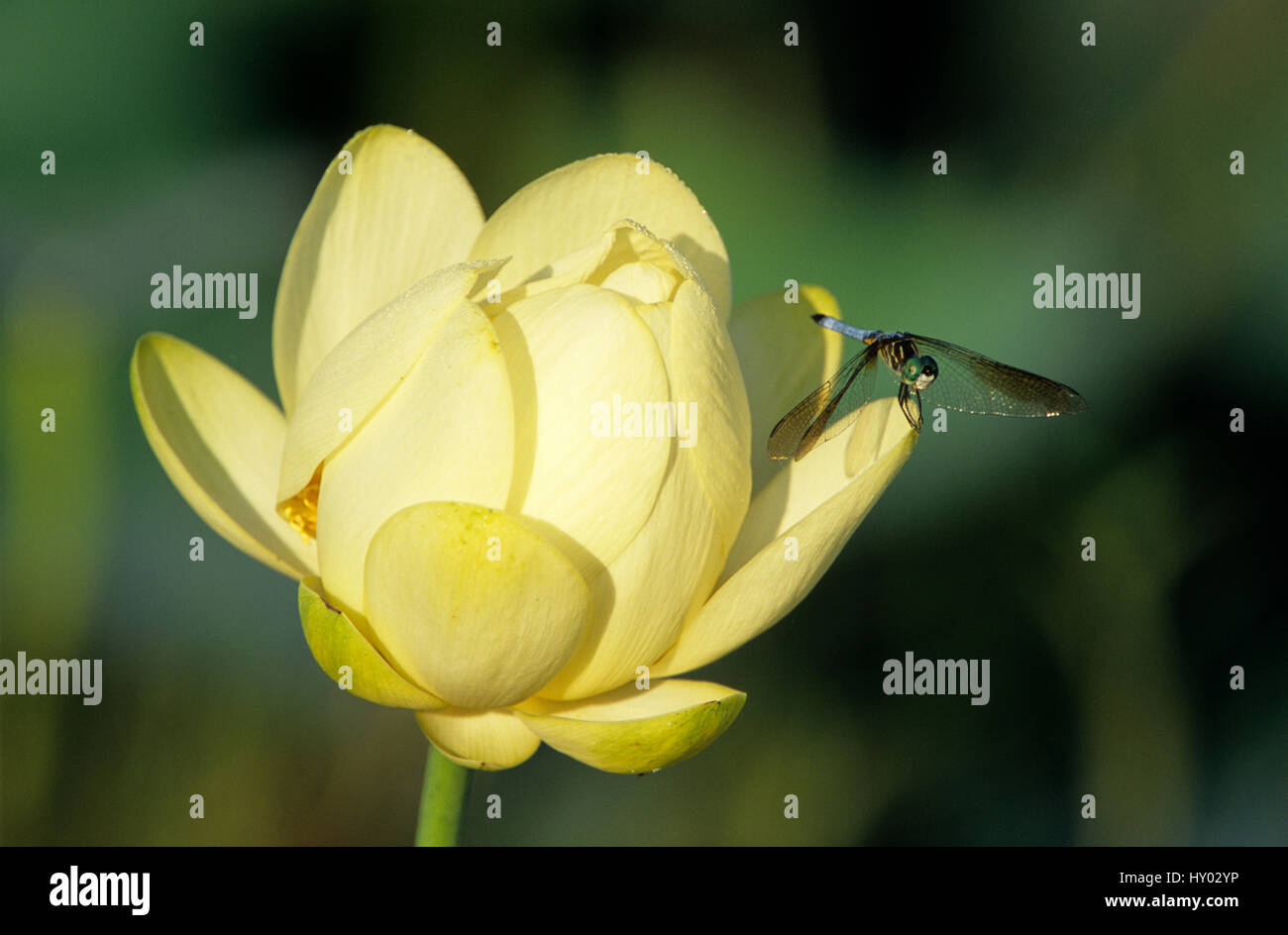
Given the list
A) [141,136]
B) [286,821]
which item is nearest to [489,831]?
[286,821]

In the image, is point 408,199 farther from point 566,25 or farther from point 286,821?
point 286,821

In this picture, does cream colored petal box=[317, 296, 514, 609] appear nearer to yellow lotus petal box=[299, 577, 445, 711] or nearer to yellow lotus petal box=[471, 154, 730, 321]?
yellow lotus petal box=[299, 577, 445, 711]
